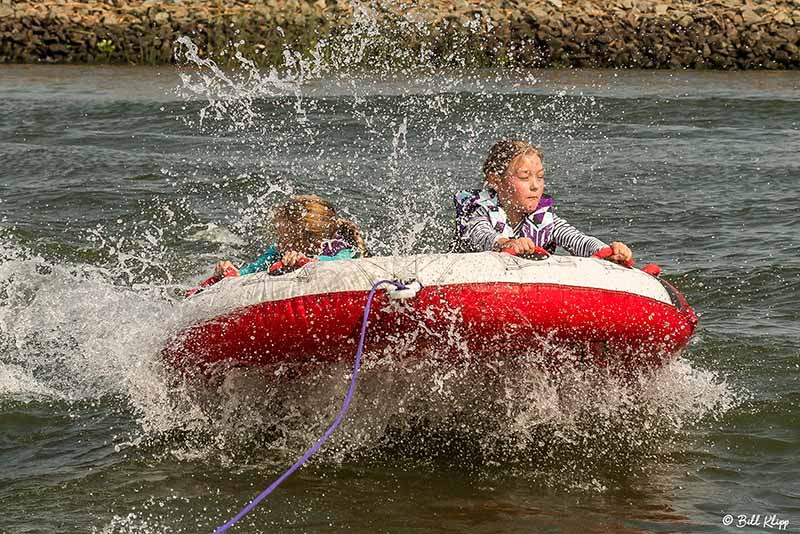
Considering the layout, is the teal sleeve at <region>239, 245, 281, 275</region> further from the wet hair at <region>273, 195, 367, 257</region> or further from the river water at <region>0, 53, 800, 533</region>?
the river water at <region>0, 53, 800, 533</region>

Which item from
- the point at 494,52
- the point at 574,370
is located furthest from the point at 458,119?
the point at 574,370

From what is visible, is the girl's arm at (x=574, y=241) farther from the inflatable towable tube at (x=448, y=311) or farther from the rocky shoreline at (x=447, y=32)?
the rocky shoreline at (x=447, y=32)

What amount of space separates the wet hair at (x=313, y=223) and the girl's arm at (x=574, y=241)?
3.36ft

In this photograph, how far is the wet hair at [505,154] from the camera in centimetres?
649

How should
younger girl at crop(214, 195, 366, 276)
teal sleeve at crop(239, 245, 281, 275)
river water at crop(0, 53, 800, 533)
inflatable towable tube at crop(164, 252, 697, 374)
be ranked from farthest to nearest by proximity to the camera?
teal sleeve at crop(239, 245, 281, 275) < younger girl at crop(214, 195, 366, 276) < river water at crop(0, 53, 800, 533) < inflatable towable tube at crop(164, 252, 697, 374)

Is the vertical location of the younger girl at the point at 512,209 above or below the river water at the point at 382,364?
above

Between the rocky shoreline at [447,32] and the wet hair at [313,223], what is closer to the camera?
the wet hair at [313,223]

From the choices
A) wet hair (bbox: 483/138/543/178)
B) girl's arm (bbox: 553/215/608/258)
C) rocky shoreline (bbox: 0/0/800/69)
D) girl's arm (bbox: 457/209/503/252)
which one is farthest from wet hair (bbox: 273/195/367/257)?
rocky shoreline (bbox: 0/0/800/69)

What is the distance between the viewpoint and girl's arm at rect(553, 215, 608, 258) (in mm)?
6582

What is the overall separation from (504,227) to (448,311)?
52.6 inches

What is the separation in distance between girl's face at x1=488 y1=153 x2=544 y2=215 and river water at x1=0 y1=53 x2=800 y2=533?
21.1 inches

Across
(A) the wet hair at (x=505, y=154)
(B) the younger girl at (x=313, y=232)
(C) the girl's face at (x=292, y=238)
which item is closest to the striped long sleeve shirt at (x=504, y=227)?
(A) the wet hair at (x=505, y=154)

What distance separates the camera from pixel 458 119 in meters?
15.3

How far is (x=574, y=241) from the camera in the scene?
6672 millimetres
